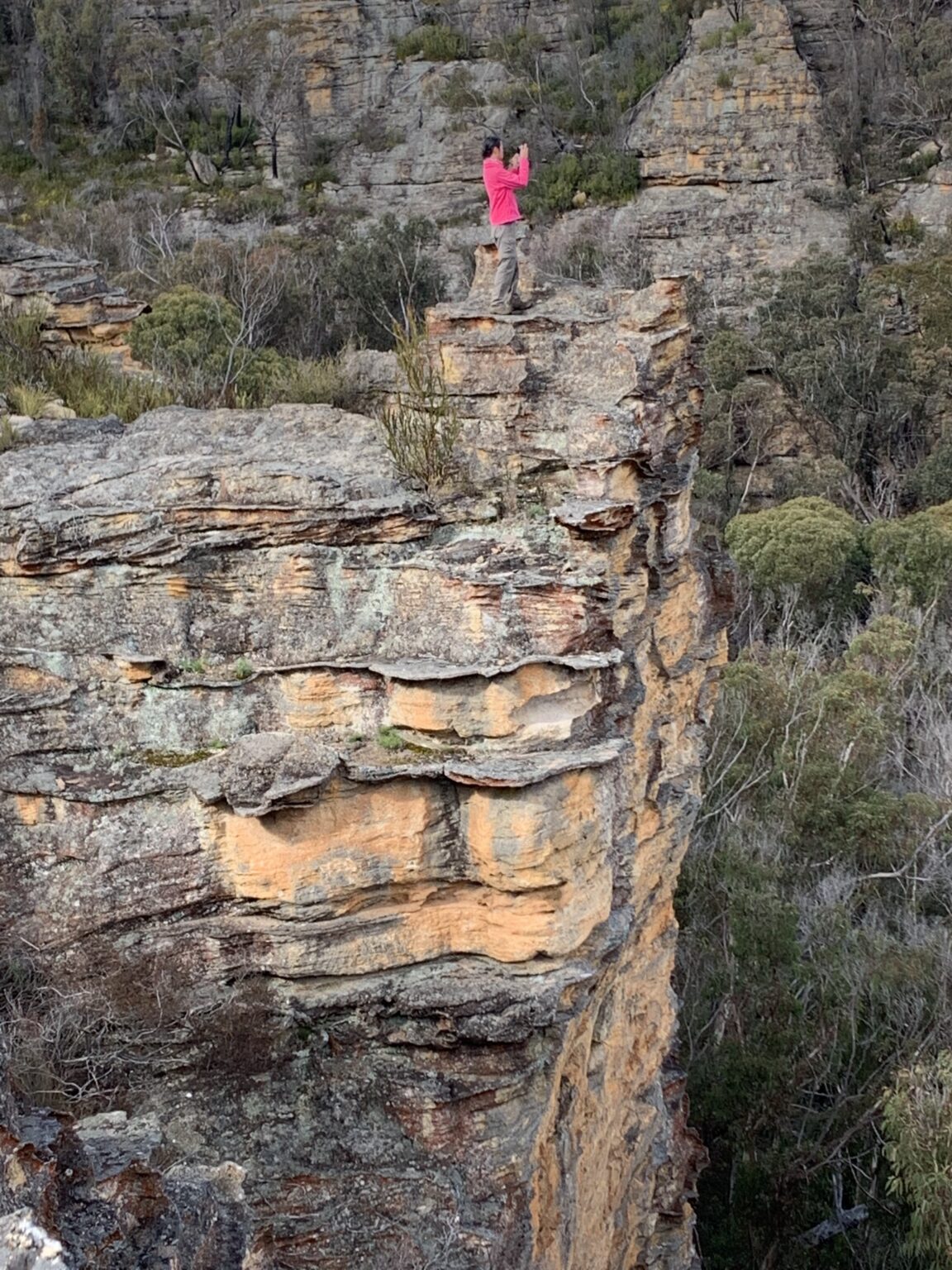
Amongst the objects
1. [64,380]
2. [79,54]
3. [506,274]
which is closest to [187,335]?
[64,380]

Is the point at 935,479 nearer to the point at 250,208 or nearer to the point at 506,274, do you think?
the point at 250,208

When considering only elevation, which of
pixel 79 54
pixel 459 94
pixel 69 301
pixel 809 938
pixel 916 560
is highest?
pixel 79 54

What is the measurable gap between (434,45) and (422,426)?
1447 inches

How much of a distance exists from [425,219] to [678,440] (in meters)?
27.7

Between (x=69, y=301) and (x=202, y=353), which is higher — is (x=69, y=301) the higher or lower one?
the higher one

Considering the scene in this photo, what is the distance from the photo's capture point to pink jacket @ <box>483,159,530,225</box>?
1055 cm

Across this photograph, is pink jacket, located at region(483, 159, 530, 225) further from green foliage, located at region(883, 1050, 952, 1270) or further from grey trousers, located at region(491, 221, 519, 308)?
green foliage, located at region(883, 1050, 952, 1270)

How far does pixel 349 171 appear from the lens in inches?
1561

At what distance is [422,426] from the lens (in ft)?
27.6

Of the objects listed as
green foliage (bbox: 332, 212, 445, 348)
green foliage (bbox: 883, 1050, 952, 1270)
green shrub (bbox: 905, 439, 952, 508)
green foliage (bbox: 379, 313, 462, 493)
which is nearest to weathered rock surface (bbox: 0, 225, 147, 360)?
green foliage (bbox: 379, 313, 462, 493)

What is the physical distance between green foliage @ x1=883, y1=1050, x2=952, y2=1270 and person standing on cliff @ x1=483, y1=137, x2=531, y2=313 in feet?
21.9

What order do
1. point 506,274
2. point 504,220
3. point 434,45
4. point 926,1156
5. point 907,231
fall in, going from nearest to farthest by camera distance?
1. point 506,274
2. point 504,220
3. point 926,1156
4. point 907,231
5. point 434,45

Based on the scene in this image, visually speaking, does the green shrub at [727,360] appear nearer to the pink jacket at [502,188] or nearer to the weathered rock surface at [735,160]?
the weathered rock surface at [735,160]

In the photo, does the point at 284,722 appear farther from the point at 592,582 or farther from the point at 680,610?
the point at 680,610
